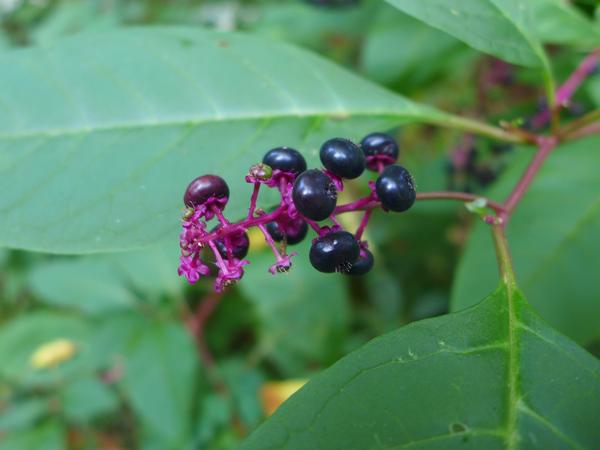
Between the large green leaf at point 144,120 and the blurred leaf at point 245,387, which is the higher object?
the large green leaf at point 144,120

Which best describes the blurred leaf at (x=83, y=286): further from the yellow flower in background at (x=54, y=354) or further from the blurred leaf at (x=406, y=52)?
the blurred leaf at (x=406, y=52)

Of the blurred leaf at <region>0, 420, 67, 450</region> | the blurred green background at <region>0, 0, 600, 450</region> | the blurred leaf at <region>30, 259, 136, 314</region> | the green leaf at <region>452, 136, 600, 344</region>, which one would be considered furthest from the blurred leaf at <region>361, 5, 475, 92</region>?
the blurred leaf at <region>0, 420, 67, 450</region>

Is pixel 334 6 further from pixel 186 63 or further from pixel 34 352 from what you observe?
pixel 34 352

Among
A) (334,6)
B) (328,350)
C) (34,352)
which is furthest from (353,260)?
(34,352)

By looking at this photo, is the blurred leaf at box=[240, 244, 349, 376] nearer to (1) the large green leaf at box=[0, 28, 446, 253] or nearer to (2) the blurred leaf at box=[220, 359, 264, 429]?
(2) the blurred leaf at box=[220, 359, 264, 429]

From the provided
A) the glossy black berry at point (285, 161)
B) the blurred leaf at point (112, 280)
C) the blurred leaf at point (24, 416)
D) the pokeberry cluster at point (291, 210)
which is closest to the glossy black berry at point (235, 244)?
the pokeberry cluster at point (291, 210)

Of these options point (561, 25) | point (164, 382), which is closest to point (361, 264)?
point (561, 25)
